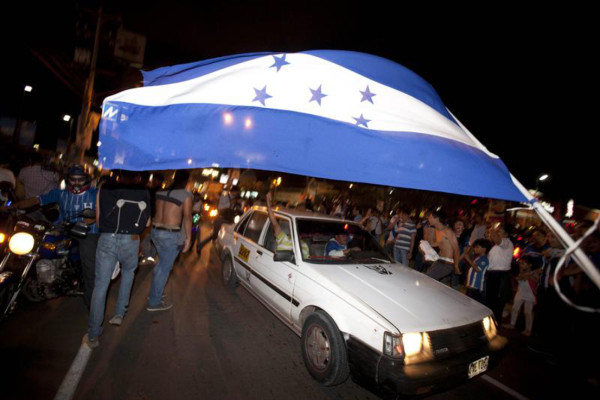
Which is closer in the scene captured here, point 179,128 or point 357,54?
point 179,128

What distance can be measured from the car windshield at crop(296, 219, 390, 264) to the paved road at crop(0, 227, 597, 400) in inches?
52.5

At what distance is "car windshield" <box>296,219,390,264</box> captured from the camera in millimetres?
4511

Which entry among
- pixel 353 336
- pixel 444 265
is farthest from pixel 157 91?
pixel 444 265

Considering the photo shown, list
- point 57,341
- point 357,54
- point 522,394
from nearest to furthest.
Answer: point 357,54 → point 57,341 → point 522,394

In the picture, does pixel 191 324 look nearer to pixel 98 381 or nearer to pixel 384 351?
pixel 98 381

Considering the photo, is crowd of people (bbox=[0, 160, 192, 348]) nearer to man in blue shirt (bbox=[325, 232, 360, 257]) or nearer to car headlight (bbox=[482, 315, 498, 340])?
man in blue shirt (bbox=[325, 232, 360, 257])

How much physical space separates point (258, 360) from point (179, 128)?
2901 millimetres

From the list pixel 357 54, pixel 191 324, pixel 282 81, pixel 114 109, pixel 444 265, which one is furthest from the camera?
pixel 444 265

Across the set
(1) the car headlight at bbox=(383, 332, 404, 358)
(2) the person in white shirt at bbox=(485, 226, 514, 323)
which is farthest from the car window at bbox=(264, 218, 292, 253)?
(2) the person in white shirt at bbox=(485, 226, 514, 323)

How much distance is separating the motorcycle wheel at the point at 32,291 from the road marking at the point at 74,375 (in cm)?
120

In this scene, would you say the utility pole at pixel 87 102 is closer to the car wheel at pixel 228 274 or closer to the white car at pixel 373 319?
the car wheel at pixel 228 274

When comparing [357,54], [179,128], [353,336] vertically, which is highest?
[357,54]

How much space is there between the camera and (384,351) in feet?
8.82

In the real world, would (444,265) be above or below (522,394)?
above
